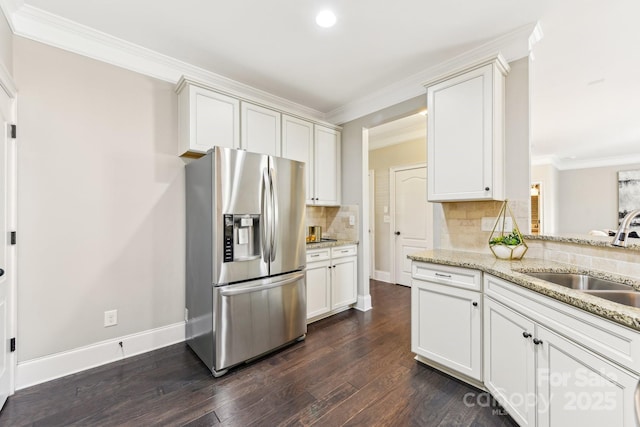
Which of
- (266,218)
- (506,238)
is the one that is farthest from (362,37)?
(506,238)

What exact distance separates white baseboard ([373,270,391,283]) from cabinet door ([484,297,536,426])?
3155 millimetres

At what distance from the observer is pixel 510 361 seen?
1.55 metres

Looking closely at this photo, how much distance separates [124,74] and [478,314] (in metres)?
3.45

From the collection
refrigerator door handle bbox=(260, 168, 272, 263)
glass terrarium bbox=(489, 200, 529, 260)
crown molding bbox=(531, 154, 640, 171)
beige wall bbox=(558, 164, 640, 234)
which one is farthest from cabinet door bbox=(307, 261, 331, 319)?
beige wall bbox=(558, 164, 640, 234)

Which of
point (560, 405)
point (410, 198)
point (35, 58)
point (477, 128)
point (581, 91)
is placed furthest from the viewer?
point (410, 198)

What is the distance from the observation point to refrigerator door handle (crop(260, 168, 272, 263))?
2.35m

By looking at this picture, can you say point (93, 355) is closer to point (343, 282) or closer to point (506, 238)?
point (343, 282)

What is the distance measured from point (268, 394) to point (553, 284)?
186cm

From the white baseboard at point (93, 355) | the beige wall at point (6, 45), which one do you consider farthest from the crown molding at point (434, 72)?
the white baseboard at point (93, 355)

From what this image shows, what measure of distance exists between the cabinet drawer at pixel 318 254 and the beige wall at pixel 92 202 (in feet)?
4.30

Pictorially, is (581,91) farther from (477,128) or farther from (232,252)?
(232,252)

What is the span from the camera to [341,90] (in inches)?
127

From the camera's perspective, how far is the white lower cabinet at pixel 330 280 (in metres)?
3.08

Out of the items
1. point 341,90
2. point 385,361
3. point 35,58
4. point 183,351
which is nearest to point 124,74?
point 35,58
